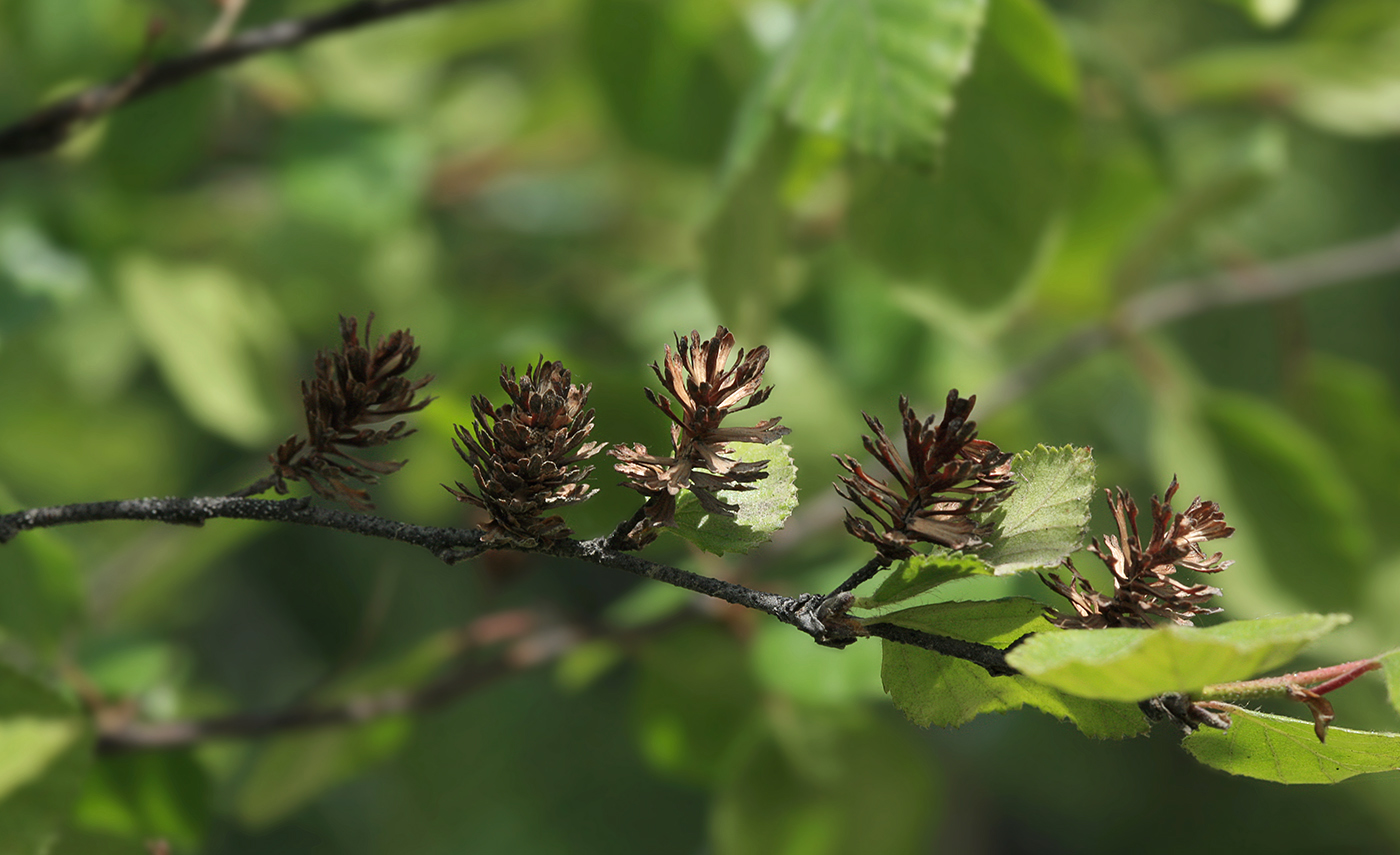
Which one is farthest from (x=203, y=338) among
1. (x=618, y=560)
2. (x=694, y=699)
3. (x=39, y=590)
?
(x=618, y=560)

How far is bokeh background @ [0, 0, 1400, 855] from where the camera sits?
34 centimetres

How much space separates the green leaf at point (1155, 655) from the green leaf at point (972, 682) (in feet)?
0.07

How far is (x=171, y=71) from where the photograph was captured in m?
0.30

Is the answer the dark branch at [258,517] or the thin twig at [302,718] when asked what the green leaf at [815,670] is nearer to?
the thin twig at [302,718]

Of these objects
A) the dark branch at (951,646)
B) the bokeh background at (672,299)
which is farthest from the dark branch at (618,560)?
the bokeh background at (672,299)

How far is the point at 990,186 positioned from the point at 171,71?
24cm

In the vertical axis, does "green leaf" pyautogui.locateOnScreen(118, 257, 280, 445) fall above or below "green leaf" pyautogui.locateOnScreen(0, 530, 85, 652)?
above

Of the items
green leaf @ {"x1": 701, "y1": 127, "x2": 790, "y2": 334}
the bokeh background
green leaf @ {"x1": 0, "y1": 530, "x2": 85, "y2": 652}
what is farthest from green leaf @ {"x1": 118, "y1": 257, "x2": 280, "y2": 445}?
green leaf @ {"x1": 701, "y1": 127, "x2": 790, "y2": 334}

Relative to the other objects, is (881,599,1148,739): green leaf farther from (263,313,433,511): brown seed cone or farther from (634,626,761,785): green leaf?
(634,626,761,785): green leaf

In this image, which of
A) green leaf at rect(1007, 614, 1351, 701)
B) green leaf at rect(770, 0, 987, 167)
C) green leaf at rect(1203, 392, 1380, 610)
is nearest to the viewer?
green leaf at rect(1007, 614, 1351, 701)

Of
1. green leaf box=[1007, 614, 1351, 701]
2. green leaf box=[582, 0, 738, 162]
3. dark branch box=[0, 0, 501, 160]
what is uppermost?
green leaf box=[582, 0, 738, 162]

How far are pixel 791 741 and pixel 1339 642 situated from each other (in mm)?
206

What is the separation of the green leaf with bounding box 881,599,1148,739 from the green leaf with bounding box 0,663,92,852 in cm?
23

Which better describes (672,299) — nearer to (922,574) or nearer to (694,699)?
(694,699)
